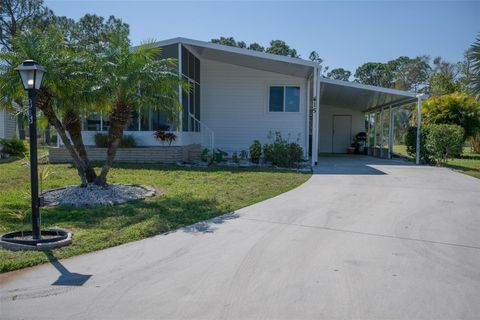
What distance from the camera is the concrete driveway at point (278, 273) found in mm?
3379

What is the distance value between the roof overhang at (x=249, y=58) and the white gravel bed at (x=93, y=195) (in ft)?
21.4

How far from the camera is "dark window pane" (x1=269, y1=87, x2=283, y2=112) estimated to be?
16.2 m

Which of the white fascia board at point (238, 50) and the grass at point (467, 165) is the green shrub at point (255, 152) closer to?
the white fascia board at point (238, 50)

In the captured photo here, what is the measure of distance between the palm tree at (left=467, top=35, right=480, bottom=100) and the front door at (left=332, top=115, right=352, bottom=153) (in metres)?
6.40

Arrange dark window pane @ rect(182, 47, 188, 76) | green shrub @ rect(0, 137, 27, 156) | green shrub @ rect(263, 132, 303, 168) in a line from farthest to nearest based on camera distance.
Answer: green shrub @ rect(0, 137, 27, 156)
dark window pane @ rect(182, 47, 188, 76)
green shrub @ rect(263, 132, 303, 168)

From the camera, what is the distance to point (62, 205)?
738 centimetres

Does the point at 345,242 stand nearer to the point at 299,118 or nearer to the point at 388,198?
the point at 388,198

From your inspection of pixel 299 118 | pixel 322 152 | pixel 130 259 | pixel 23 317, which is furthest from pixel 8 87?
pixel 322 152

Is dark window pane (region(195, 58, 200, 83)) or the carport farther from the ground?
dark window pane (region(195, 58, 200, 83))

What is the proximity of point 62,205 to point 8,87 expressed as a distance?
2260 millimetres

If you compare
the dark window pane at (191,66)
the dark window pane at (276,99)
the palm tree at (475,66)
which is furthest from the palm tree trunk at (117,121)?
the palm tree at (475,66)

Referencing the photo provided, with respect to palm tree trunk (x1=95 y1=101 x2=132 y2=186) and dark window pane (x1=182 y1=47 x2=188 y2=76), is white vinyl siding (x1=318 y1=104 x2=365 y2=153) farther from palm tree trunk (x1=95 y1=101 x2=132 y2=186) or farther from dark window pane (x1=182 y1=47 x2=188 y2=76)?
palm tree trunk (x1=95 y1=101 x2=132 y2=186)

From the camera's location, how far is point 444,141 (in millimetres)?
14164

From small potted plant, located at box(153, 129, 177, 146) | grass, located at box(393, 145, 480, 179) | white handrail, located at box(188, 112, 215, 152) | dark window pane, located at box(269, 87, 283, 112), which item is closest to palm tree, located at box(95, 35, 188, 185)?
small potted plant, located at box(153, 129, 177, 146)
